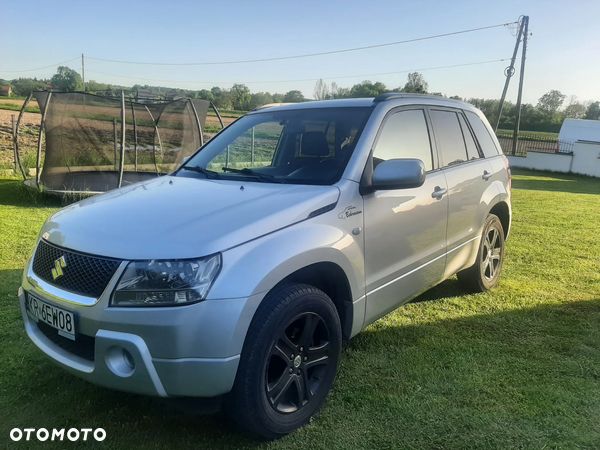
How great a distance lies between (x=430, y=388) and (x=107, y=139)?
35.3ft

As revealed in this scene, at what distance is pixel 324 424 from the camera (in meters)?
2.87

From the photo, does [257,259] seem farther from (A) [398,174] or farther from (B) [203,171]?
(B) [203,171]

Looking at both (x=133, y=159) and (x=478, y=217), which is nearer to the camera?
(x=478, y=217)

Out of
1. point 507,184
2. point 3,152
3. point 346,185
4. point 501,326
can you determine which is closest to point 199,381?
point 346,185

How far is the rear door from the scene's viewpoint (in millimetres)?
4168

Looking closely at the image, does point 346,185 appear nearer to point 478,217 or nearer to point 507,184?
point 478,217

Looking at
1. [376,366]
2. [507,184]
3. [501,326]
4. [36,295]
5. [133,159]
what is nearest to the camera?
[36,295]

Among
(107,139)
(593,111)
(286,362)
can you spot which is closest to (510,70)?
(107,139)

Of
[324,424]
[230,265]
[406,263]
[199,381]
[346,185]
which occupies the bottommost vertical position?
[324,424]

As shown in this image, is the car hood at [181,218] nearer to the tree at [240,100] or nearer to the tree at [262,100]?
the tree at [262,100]

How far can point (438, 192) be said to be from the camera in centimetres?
388

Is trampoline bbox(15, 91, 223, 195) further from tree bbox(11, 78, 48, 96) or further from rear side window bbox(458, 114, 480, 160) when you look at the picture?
tree bbox(11, 78, 48, 96)

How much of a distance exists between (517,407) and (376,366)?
0.94 metres

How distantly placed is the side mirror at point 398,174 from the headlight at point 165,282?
50.4 inches
